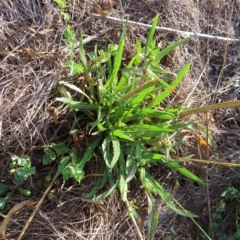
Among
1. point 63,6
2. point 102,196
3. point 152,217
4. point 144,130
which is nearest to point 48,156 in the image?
point 102,196

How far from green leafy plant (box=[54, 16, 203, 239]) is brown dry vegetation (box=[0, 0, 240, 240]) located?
0.08 metres

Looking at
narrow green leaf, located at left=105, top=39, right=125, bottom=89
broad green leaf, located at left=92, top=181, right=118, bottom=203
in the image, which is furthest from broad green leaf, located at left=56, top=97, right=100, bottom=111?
broad green leaf, located at left=92, top=181, right=118, bottom=203

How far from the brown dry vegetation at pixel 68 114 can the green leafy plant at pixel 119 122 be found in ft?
0.26

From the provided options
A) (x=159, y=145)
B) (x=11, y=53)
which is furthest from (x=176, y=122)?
(x=11, y=53)

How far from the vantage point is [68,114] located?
1.86m

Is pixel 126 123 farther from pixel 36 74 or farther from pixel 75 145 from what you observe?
pixel 36 74

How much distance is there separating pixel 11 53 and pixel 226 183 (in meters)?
1.16

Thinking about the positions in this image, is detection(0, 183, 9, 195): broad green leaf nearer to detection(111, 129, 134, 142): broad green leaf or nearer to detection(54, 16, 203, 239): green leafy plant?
detection(54, 16, 203, 239): green leafy plant

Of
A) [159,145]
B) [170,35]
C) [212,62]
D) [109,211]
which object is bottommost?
[109,211]

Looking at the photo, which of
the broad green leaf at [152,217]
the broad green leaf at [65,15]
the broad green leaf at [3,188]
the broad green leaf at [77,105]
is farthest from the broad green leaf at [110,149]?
the broad green leaf at [65,15]

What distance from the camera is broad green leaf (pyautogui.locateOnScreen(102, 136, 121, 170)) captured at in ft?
5.84

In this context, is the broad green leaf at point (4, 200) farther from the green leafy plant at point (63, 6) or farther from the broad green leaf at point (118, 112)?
the green leafy plant at point (63, 6)

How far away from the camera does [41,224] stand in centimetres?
182

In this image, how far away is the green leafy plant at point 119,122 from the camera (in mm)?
1807
